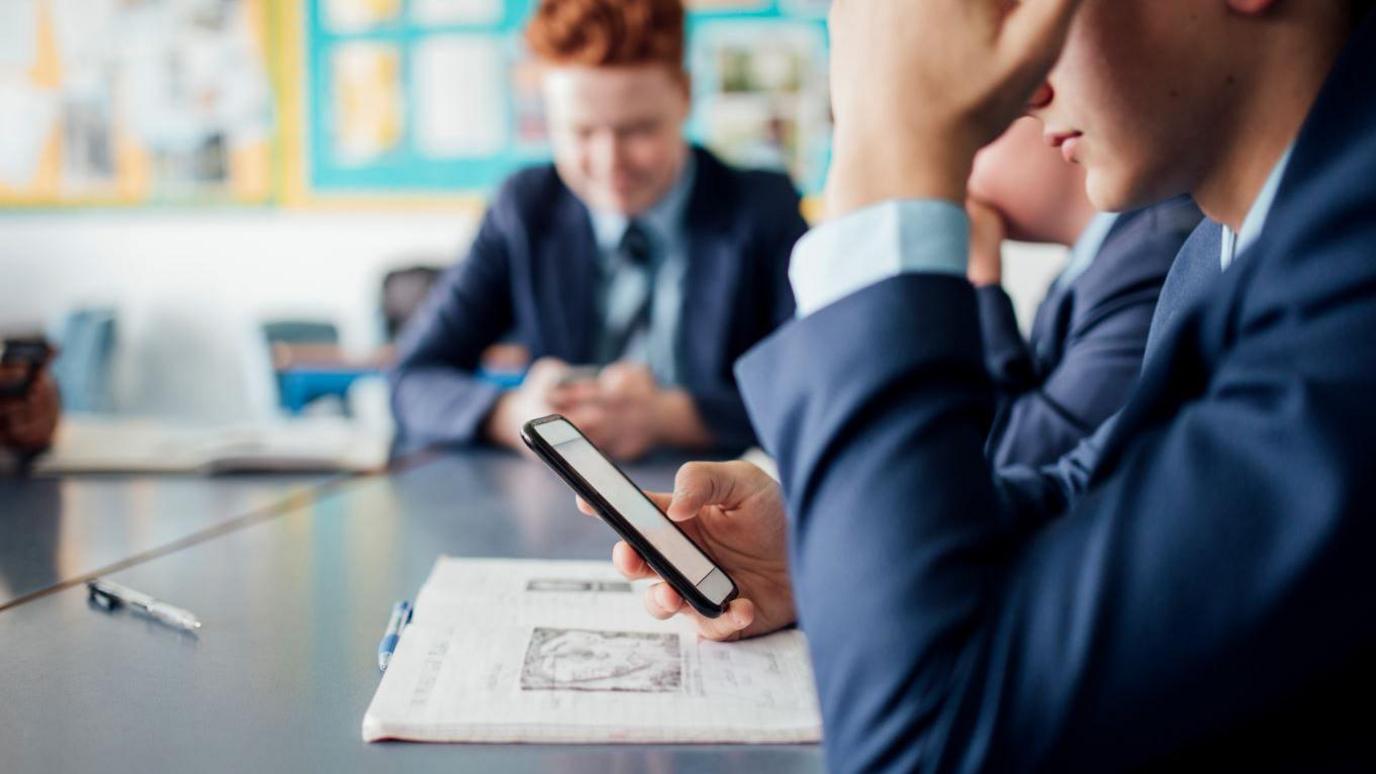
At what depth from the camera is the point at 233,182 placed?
397 centimetres

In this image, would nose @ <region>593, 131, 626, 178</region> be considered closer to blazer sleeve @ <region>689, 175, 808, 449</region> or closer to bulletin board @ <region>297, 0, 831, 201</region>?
blazer sleeve @ <region>689, 175, 808, 449</region>

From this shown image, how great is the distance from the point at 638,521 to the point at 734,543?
10cm

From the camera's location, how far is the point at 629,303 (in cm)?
198

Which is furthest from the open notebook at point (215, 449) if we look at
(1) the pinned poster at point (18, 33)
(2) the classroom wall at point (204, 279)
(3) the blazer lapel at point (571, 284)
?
(1) the pinned poster at point (18, 33)

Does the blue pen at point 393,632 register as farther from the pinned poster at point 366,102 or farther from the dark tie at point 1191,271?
the pinned poster at point 366,102

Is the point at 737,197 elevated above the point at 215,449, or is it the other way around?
the point at 737,197

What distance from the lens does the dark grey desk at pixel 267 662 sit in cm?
58

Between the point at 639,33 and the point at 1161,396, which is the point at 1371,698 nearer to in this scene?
the point at 1161,396

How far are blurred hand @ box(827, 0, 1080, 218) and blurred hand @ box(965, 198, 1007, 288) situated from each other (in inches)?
31.0

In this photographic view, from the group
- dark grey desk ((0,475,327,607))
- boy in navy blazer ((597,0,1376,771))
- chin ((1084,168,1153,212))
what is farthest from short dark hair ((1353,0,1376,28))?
dark grey desk ((0,475,327,607))

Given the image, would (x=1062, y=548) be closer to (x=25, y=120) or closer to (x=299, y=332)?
(x=299, y=332)

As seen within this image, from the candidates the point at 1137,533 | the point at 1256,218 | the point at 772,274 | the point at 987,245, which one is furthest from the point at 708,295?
the point at 1137,533

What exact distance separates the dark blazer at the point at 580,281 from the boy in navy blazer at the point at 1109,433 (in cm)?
135

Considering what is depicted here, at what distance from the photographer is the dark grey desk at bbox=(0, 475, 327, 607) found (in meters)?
0.98
